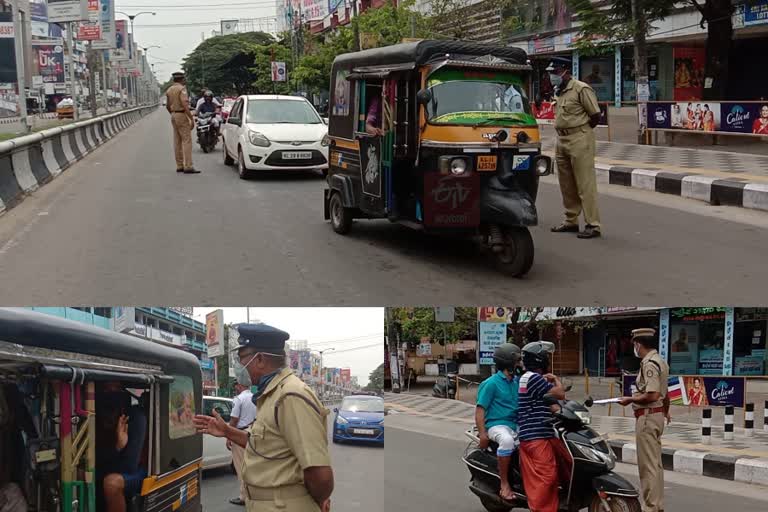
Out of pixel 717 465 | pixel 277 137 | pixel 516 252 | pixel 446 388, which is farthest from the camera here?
pixel 446 388

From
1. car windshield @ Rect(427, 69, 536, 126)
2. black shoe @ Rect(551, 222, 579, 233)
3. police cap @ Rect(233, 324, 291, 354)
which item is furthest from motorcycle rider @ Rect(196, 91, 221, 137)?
police cap @ Rect(233, 324, 291, 354)

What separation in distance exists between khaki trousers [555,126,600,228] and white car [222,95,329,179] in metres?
5.79

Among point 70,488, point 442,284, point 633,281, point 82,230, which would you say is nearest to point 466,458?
point 442,284

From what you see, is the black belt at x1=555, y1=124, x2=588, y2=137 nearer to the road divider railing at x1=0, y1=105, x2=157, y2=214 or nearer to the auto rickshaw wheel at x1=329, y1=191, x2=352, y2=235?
the auto rickshaw wheel at x1=329, y1=191, x2=352, y2=235

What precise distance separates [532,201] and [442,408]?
369 inches

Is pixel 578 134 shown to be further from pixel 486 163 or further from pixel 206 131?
pixel 206 131

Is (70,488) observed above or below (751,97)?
below

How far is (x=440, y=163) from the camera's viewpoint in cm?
817

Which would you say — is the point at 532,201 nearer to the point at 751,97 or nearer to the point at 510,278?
the point at 510,278

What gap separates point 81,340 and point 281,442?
1.14m

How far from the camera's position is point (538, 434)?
5.59 metres

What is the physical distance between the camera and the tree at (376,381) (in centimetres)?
521

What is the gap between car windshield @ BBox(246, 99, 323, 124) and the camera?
666 inches

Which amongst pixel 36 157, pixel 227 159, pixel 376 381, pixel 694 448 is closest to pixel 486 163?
pixel 376 381
